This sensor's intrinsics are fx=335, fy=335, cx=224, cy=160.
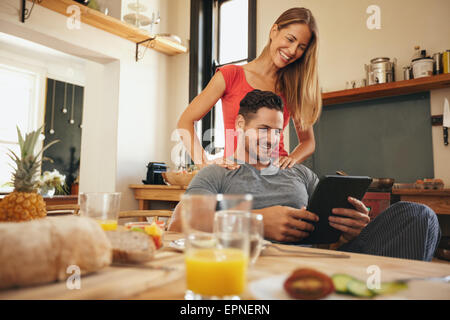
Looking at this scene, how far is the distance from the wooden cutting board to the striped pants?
0.68 metres

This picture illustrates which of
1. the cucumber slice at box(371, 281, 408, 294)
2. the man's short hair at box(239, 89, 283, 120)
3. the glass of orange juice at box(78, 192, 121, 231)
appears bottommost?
the cucumber slice at box(371, 281, 408, 294)

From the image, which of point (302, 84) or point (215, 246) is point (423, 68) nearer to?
point (302, 84)

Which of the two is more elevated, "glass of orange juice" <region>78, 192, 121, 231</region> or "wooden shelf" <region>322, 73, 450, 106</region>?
"wooden shelf" <region>322, 73, 450, 106</region>

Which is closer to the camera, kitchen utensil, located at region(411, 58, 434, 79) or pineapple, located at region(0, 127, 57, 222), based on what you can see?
pineapple, located at region(0, 127, 57, 222)

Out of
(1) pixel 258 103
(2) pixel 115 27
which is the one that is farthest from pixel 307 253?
(2) pixel 115 27

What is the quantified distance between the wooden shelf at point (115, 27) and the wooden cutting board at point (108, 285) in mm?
2795

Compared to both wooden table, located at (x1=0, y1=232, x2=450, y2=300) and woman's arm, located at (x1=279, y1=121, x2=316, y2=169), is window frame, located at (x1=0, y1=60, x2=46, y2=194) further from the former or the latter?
wooden table, located at (x1=0, y1=232, x2=450, y2=300)

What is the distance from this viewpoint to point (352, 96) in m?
2.63

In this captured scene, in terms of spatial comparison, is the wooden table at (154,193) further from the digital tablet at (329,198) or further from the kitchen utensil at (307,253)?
the kitchen utensil at (307,253)

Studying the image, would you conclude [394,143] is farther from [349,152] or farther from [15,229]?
[15,229]

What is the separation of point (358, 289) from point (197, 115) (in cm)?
130

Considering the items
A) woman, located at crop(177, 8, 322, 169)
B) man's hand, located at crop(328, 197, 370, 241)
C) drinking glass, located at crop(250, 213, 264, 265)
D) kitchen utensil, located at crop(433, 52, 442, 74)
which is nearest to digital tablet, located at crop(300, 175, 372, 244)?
man's hand, located at crop(328, 197, 370, 241)

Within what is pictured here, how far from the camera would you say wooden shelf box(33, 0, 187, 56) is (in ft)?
8.84

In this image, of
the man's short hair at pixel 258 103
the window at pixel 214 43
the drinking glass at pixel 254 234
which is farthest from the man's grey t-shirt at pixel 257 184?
the window at pixel 214 43
